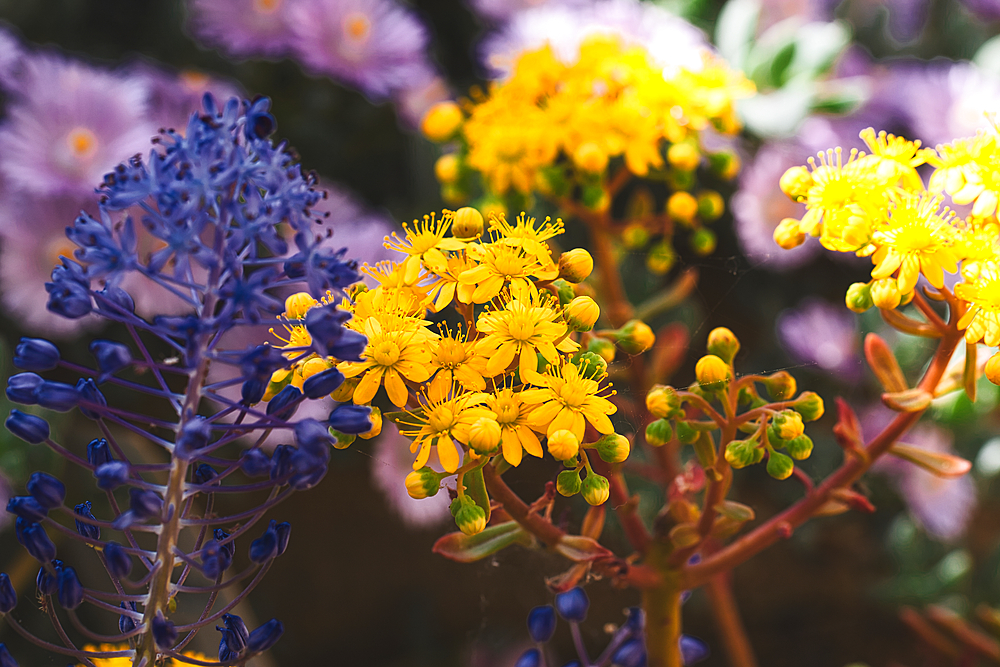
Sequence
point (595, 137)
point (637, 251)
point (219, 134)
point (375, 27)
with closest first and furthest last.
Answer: point (219, 134)
point (595, 137)
point (637, 251)
point (375, 27)

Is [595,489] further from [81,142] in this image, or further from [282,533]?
[81,142]

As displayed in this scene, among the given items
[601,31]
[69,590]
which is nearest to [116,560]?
[69,590]

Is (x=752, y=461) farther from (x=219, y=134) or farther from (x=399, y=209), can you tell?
(x=399, y=209)

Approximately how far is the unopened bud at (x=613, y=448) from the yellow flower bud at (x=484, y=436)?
0.05m

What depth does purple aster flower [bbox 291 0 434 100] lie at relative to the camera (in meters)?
0.63

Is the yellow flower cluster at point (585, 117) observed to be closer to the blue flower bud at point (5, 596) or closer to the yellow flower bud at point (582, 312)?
the yellow flower bud at point (582, 312)

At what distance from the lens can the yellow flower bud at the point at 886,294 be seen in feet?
0.91

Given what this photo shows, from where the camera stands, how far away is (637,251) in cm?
56

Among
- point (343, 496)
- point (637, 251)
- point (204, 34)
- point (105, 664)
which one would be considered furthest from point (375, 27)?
point (105, 664)

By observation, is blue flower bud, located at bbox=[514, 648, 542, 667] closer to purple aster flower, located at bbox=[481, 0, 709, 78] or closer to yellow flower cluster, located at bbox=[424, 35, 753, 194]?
yellow flower cluster, located at bbox=[424, 35, 753, 194]

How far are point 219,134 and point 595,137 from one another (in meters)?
0.23

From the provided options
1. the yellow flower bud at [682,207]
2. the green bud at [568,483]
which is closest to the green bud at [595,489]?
the green bud at [568,483]

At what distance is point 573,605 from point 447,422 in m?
0.14

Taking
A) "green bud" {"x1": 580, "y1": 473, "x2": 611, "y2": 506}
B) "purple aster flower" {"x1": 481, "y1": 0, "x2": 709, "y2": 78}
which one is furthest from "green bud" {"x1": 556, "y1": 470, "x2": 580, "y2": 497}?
"purple aster flower" {"x1": 481, "y1": 0, "x2": 709, "y2": 78}
